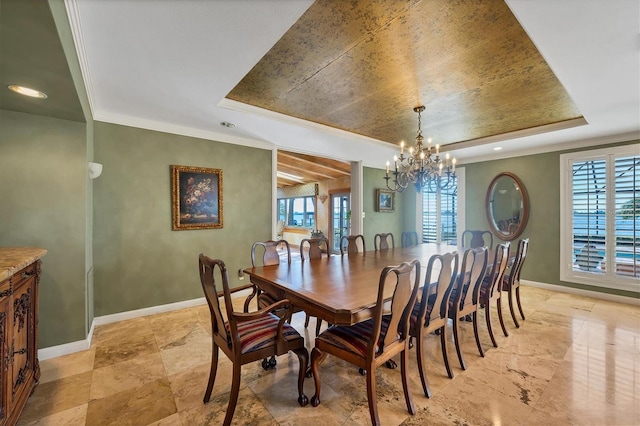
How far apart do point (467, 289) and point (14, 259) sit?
3.39m

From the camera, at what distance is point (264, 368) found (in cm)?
230

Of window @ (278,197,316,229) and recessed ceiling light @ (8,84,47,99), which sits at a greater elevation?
recessed ceiling light @ (8,84,47,99)

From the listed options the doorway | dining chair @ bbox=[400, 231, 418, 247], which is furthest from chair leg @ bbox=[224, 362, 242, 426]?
the doorway

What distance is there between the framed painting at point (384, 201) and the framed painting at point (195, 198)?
353 cm

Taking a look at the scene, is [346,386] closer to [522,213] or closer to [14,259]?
[14,259]

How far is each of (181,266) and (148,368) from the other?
1.57 meters

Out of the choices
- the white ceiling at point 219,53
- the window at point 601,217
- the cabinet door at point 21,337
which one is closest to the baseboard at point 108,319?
the cabinet door at point 21,337

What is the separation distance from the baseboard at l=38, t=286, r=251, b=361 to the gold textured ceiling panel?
2021 mm

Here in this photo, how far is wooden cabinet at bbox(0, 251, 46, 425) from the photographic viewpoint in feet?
4.93

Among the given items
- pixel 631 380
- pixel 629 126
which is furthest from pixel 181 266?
pixel 629 126

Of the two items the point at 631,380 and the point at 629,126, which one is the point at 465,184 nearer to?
the point at 629,126

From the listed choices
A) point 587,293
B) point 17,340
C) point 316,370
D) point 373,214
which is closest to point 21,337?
point 17,340

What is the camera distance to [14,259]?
165 centimetres

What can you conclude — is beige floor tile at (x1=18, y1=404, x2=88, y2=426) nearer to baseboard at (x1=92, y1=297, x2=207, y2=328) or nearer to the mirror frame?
baseboard at (x1=92, y1=297, x2=207, y2=328)
